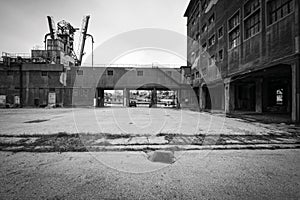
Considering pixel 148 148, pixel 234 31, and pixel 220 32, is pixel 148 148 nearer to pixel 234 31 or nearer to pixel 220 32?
pixel 234 31

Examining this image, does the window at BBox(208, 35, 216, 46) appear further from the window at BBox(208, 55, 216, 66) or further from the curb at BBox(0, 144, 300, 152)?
the curb at BBox(0, 144, 300, 152)

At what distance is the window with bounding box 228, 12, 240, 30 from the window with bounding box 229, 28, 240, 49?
1.99 feet

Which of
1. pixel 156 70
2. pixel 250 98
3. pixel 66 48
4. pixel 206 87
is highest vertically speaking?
pixel 66 48

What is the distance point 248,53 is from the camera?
43.6 ft

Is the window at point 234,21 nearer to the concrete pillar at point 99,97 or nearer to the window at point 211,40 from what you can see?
the window at point 211,40

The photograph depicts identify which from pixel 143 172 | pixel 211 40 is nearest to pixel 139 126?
pixel 143 172

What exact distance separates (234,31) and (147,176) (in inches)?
722

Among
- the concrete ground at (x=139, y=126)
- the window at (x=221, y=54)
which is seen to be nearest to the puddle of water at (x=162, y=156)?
the concrete ground at (x=139, y=126)

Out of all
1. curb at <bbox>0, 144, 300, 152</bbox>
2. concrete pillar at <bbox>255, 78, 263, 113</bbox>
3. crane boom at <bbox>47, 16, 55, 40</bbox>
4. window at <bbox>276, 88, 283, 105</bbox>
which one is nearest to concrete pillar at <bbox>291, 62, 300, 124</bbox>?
curb at <bbox>0, 144, 300, 152</bbox>

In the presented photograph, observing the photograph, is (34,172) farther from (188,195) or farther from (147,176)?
(188,195)

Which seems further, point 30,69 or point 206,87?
point 30,69

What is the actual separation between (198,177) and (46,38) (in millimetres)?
50306

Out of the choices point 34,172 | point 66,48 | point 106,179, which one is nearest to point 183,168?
point 106,179

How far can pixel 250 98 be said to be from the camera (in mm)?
22688
